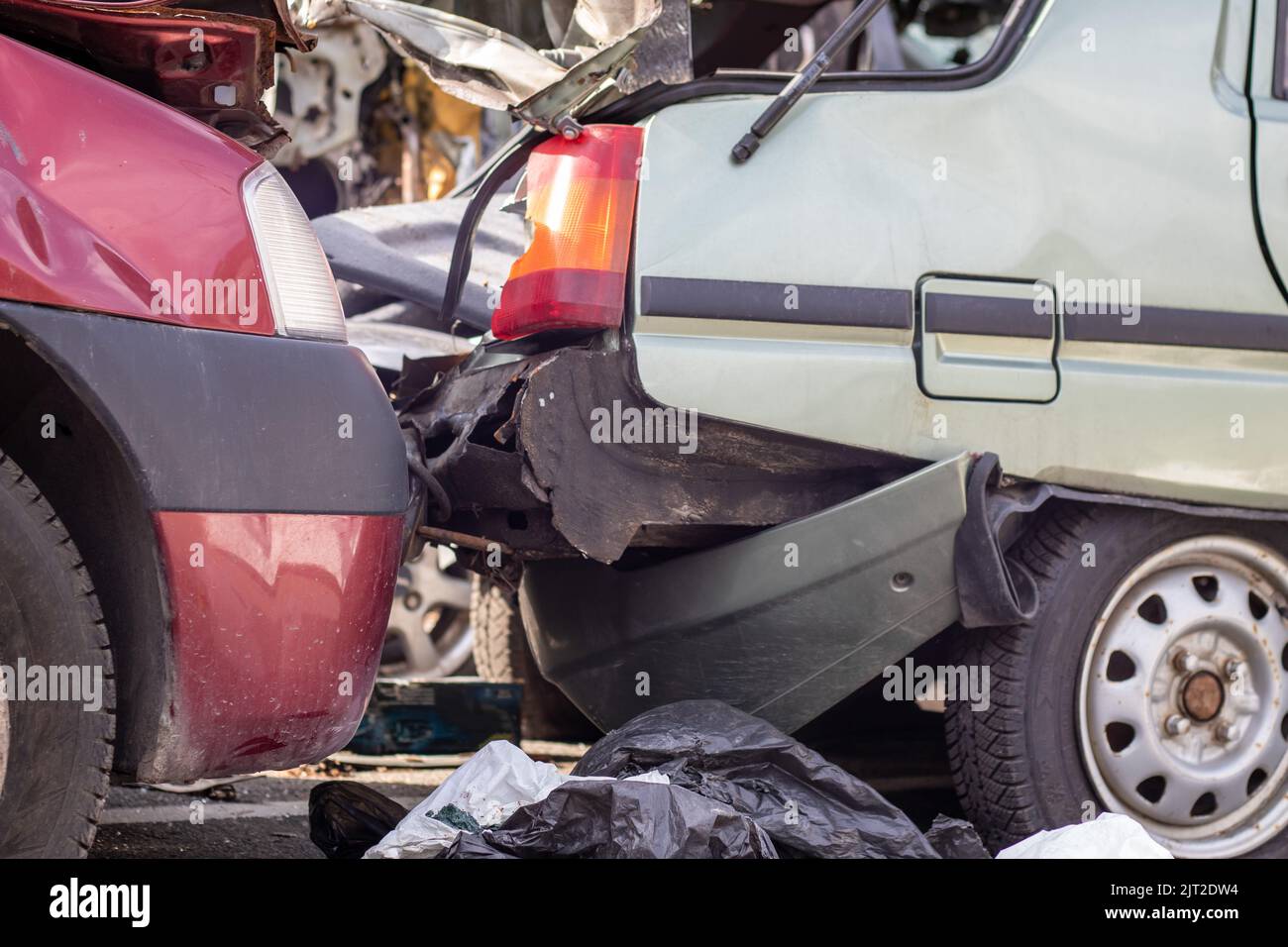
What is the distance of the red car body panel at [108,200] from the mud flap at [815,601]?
1.19 metres

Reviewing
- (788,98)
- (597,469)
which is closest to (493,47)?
(788,98)

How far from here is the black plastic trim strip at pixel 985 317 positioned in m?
3.05

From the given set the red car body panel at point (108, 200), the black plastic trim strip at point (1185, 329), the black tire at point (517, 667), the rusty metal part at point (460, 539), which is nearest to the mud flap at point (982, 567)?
the black plastic trim strip at point (1185, 329)

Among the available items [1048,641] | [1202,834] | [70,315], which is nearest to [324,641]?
[70,315]

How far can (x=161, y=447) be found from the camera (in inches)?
Result: 84.7

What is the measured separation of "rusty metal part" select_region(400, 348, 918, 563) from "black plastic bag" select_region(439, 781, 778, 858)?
1.87 feet

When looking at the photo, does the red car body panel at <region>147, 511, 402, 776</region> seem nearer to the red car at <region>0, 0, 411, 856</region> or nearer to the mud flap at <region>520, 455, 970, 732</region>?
the red car at <region>0, 0, 411, 856</region>

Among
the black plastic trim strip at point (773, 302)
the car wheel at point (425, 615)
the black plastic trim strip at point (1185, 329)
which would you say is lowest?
the car wheel at point (425, 615)

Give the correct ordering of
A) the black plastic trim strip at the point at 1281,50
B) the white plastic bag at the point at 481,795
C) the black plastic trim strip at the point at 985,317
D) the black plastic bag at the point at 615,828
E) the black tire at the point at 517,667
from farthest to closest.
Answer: the black tire at the point at 517,667, the black plastic trim strip at the point at 1281,50, the black plastic trim strip at the point at 985,317, the white plastic bag at the point at 481,795, the black plastic bag at the point at 615,828

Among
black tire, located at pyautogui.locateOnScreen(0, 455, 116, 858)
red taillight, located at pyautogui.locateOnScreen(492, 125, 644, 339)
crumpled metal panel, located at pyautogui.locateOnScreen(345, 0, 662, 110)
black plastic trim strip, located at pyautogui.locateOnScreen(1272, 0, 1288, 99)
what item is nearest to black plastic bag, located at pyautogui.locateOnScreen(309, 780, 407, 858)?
black tire, located at pyautogui.locateOnScreen(0, 455, 116, 858)

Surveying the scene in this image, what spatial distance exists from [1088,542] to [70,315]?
7.07ft

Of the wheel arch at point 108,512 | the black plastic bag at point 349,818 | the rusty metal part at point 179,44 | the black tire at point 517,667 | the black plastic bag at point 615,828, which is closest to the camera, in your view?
the wheel arch at point 108,512

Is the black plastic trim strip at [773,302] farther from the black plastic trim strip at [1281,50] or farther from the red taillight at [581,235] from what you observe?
the black plastic trim strip at [1281,50]
